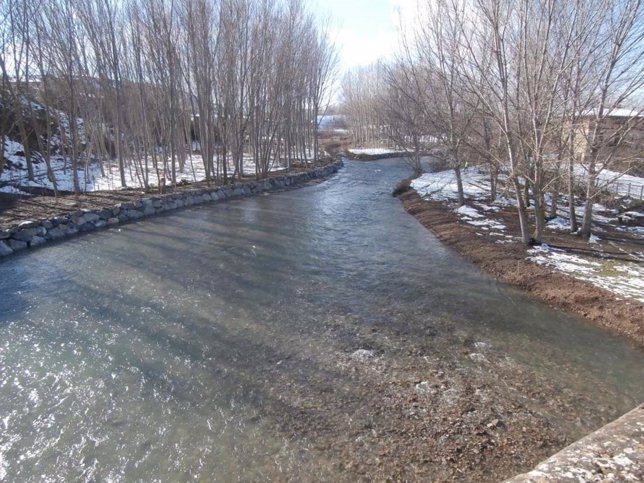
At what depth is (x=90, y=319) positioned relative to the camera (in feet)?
21.6

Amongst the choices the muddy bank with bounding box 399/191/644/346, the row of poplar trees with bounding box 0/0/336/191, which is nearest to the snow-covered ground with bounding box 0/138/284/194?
the row of poplar trees with bounding box 0/0/336/191

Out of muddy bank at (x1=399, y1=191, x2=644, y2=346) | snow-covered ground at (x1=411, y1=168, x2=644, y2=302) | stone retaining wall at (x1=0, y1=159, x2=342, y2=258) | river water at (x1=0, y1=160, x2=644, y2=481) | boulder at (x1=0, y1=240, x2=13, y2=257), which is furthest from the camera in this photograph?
stone retaining wall at (x1=0, y1=159, x2=342, y2=258)

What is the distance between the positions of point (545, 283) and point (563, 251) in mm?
2086

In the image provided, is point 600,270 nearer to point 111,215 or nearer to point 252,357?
point 252,357

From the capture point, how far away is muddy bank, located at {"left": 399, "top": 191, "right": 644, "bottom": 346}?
629cm

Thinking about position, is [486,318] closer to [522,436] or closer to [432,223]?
[522,436]

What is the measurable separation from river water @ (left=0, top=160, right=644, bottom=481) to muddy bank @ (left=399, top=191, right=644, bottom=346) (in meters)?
0.35

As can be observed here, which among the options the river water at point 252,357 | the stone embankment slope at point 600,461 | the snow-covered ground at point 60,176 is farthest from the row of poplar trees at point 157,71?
the stone embankment slope at point 600,461

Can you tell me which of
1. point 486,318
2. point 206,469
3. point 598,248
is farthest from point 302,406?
point 598,248

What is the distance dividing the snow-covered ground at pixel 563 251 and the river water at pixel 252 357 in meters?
1.44

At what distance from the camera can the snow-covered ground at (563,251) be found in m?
7.38

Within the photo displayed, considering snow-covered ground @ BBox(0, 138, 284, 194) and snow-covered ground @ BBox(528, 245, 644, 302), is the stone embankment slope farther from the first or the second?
snow-covered ground @ BBox(0, 138, 284, 194)

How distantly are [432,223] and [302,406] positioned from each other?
32.7 feet

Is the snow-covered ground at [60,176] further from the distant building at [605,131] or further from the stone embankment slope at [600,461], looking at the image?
the stone embankment slope at [600,461]
